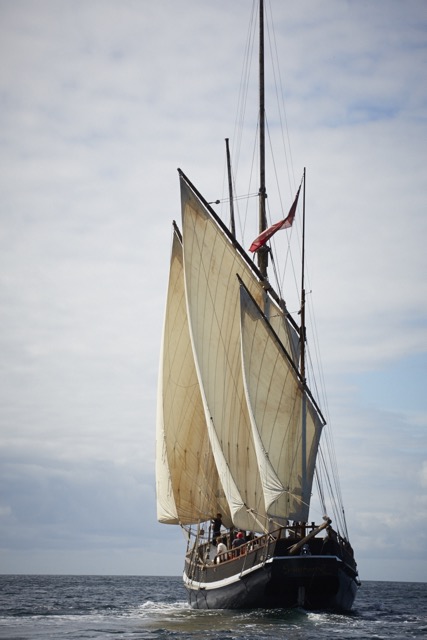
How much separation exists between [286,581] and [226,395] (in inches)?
471

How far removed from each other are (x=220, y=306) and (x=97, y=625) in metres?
18.2

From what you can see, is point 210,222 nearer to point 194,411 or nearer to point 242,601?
point 194,411

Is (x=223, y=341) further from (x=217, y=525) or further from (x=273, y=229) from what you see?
(x=217, y=525)

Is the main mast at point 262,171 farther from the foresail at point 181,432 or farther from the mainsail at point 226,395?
the foresail at point 181,432

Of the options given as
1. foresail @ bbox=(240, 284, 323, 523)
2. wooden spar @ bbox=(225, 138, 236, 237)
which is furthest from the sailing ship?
wooden spar @ bbox=(225, 138, 236, 237)

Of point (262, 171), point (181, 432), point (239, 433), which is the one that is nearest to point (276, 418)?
point (239, 433)

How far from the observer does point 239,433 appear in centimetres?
4984

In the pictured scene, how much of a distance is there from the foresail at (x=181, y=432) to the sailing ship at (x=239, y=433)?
65mm

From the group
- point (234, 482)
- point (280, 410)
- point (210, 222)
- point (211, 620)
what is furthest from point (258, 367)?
point (211, 620)

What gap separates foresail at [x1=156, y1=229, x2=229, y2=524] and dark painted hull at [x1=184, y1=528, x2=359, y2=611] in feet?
38.6

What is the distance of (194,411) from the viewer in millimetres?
56406

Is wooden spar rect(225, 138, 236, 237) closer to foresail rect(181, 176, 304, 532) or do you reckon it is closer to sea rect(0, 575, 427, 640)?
foresail rect(181, 176, 304, 532)

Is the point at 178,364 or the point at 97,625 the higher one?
the point at 178,364

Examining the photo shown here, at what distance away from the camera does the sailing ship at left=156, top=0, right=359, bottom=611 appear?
42.2 m
